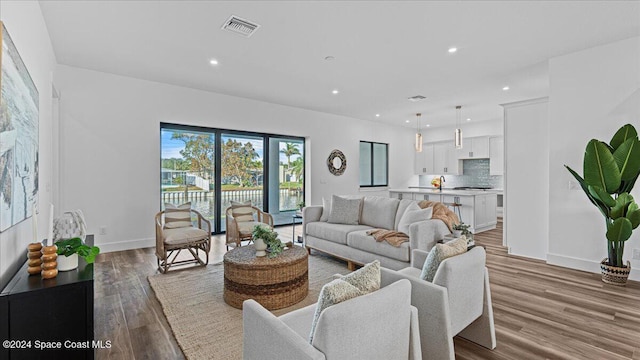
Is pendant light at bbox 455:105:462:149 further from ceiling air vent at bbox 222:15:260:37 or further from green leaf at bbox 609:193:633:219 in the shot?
ceiling air vent at bbox 222:15:260:37

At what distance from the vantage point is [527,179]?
176 inches

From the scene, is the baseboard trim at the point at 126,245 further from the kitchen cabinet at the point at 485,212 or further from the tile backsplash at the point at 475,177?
the tile backsplash at the point at 475,177

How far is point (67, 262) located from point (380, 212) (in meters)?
3.43

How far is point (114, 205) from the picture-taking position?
468 cm

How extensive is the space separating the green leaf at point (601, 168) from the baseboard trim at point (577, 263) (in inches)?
39.9

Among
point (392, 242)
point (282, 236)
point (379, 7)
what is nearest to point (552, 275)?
point (392, 242)

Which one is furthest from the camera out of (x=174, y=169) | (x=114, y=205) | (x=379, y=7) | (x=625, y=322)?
(x=174, y=169)

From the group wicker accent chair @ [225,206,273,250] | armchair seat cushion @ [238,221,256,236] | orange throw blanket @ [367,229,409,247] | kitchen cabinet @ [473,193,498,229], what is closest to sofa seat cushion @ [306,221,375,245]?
orange throw blanket @ [367,229,409,247]

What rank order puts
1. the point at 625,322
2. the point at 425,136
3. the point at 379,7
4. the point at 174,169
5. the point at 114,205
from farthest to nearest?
the point at 425,136
the point at 174,169
the point at 114,205
the point at 379,7
the point at 625,322

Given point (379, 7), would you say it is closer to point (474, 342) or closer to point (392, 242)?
point (392, 242)

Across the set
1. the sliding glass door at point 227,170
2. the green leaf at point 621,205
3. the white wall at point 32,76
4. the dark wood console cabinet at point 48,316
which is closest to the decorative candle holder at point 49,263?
the dark wood console cabinet at point 48,316

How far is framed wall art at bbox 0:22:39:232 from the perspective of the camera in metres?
1.59

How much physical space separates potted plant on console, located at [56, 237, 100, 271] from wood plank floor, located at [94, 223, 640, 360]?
26.9 inches

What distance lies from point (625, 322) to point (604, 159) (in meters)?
1.69
